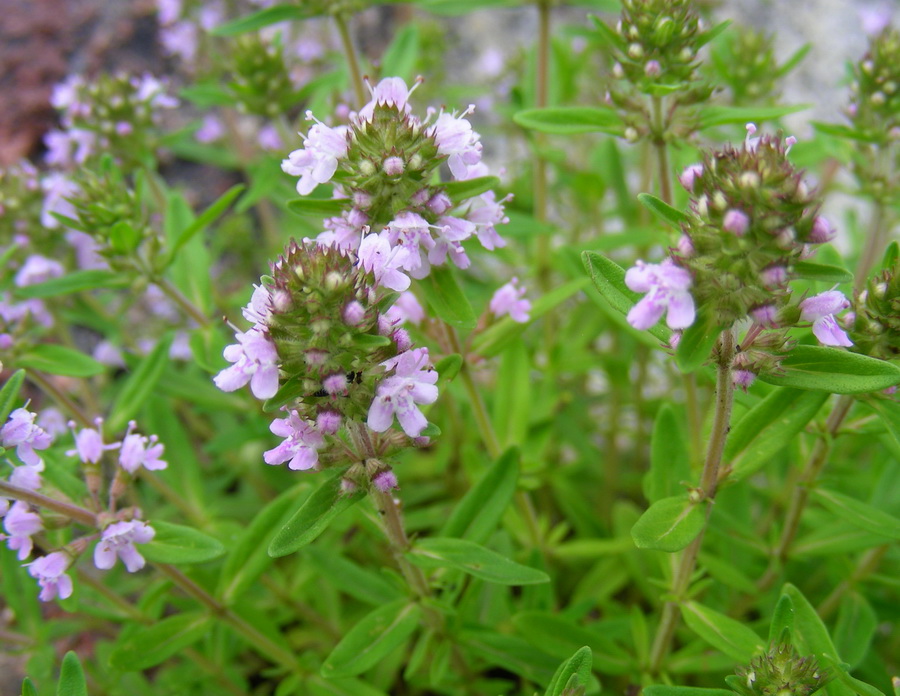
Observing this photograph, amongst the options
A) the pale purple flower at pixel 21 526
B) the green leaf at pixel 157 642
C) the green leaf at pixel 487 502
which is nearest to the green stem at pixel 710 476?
the green leaf at pixel 487 502

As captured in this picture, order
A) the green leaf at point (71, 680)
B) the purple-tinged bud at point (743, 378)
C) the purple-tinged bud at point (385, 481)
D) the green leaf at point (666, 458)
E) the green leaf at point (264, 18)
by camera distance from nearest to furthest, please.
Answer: the purple-tinged bud at point (743, 378) → the purple-tinged bud at point (385, 481) → the green leaf at point (71, 680) → the green leaf at point (666, 458) → the green leaf at point (264, 18)

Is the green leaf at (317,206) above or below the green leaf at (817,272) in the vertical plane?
above

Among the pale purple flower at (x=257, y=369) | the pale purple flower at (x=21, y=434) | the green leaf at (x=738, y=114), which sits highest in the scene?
the green leaf at (x=738, y=114)

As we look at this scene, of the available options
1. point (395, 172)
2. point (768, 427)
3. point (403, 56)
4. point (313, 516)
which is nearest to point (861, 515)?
point (768, 427)

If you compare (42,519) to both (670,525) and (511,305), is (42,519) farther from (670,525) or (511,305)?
(670,525)

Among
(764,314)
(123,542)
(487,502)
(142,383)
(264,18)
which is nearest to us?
(764,314)

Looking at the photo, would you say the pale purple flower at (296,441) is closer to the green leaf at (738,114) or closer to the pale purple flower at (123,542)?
the pale purple flower at (123,542)
